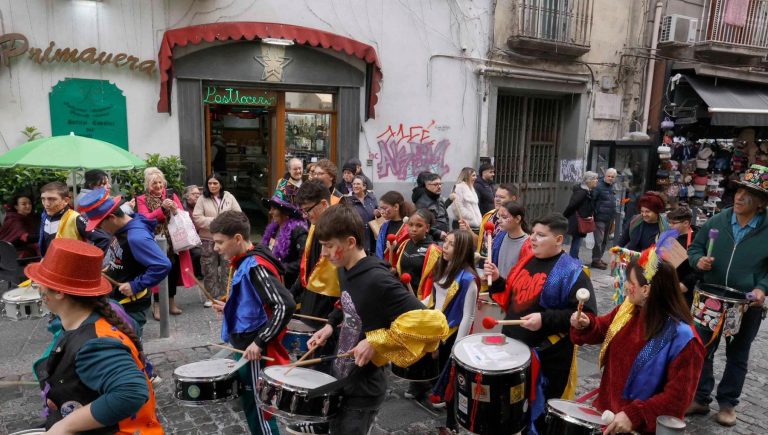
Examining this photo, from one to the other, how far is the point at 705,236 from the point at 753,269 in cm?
46

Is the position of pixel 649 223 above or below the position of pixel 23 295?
above

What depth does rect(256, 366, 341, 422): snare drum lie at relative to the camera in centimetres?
274

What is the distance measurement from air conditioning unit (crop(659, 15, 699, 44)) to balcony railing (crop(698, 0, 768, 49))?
466mm

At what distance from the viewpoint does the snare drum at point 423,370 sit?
419 centimetres

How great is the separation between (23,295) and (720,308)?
547 cm

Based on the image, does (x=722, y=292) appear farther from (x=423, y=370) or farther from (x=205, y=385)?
(x=205, y=385)

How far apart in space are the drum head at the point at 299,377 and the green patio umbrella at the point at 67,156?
3572 millimetres

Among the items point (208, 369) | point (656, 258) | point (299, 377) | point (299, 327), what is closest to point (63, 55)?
point (299, 327)

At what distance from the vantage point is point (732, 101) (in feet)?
42.6

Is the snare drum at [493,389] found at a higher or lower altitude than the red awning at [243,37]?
lower

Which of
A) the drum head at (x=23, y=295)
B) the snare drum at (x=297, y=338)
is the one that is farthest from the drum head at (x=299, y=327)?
the drum head at (x=23, y=295)

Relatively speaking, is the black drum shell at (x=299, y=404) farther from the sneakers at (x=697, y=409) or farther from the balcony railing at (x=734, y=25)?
the balcony railing at (x=734, y=25)

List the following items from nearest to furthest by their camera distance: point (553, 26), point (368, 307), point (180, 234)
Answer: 1. point (368, 307)
2. point (180, 234)
3. point (553, 26)

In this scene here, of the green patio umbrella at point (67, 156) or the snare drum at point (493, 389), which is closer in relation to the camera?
the snare drum at point (493, 389)
